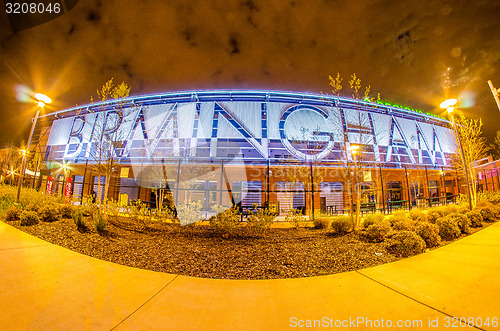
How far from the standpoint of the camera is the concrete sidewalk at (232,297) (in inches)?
77.3

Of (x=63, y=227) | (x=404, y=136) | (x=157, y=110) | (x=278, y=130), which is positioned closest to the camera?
(x=63, y=227)

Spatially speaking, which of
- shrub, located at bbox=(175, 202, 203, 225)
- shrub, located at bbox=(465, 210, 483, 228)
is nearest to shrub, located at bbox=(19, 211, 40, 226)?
shrub, located at bbox=(175, 202, 203, 225)

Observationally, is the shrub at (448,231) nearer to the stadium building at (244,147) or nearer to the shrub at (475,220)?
the shrub at (475,220)

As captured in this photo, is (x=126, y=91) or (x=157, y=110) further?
(x=157, y=110)

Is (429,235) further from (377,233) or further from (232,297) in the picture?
(232,297)

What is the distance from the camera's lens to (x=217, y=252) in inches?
172

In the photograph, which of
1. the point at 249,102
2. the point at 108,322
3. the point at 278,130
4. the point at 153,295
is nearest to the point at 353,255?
the point at 153,295

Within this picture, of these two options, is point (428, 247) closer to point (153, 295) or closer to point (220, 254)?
point (220, 254)

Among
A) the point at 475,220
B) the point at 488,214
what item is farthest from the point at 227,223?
the point at 488,214

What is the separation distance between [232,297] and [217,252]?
1958 millimetres

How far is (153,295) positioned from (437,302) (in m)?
3.61

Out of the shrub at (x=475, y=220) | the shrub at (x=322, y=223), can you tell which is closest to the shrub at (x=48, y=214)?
the shrub at (x=322, y=223)

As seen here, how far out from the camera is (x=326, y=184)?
2214 centimetres

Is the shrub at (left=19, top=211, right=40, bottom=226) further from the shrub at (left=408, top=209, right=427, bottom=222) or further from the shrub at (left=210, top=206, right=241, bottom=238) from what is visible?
the shrub at (left=408, top=209, right=427, bottom=222)
